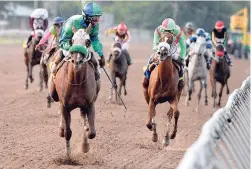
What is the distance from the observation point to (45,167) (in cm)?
861

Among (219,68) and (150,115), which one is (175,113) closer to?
(150,115)

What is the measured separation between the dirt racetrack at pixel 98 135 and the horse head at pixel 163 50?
1.42 m

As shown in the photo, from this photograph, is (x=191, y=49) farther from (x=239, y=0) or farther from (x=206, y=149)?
(x=239, y=0)

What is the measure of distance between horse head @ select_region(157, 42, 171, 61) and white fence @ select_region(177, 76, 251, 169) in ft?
10.3

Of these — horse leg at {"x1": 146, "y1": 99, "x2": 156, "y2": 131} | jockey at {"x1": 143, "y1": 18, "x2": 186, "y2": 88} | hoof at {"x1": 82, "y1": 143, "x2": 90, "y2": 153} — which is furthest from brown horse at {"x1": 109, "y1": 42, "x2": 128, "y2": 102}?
hoof at {"x1": 82, "y1": 143, "x2": 90, "y2": 153}

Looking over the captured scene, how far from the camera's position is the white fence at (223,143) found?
12.0 ft

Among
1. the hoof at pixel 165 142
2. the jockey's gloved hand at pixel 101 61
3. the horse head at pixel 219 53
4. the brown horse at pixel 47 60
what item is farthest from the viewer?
the horse head at pixel 219 53

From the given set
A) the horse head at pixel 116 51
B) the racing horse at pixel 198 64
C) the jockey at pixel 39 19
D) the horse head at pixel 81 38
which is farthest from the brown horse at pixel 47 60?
the horse head at pixel 81 38

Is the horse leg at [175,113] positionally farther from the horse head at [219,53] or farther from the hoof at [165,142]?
the horse head at [219,53]

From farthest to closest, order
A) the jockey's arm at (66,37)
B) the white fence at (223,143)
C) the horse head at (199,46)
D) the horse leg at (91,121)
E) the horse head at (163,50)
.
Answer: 1. the horse head at (199,46)
2. the horse head at (163,50)
3. the jockey's arm at (66,37)
4. the horse leg at (91,121)
5. the white fence at (223,143)

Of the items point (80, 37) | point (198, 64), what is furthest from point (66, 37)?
point (198, 64)

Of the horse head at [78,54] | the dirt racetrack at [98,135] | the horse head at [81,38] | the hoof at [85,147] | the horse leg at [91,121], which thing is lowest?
the dirt racetrack at [98,135]

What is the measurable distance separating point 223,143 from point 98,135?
731 cm

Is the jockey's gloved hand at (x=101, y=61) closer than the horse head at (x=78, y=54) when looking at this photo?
No
